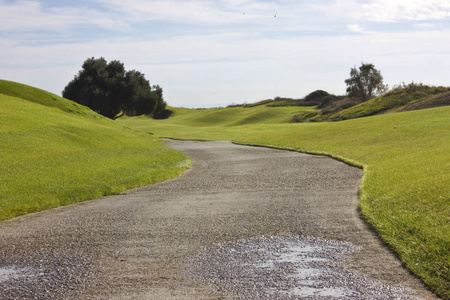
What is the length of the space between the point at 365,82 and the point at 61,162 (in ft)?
234

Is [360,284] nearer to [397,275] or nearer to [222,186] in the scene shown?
[397,275]

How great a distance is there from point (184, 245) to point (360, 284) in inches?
121

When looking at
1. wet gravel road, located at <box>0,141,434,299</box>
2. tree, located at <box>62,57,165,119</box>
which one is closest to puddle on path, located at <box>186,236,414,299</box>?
wet gravel road, located at <box>0,141,434,299</box>

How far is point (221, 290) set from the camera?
5656mm

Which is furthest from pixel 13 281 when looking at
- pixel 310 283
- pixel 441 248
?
pixel 441 248

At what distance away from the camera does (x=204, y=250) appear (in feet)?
24.3

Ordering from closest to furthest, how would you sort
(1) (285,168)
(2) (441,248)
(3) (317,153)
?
(2) (441,248)
(1) (285,168)
(3) (317,153)

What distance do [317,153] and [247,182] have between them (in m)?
9.97

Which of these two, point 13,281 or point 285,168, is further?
point 285,168

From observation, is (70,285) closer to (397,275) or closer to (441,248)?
(397,275)

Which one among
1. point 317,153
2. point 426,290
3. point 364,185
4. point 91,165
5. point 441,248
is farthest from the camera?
point 317,153

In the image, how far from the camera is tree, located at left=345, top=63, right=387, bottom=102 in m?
79.8

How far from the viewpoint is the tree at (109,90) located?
180 feet

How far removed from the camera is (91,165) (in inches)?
683
